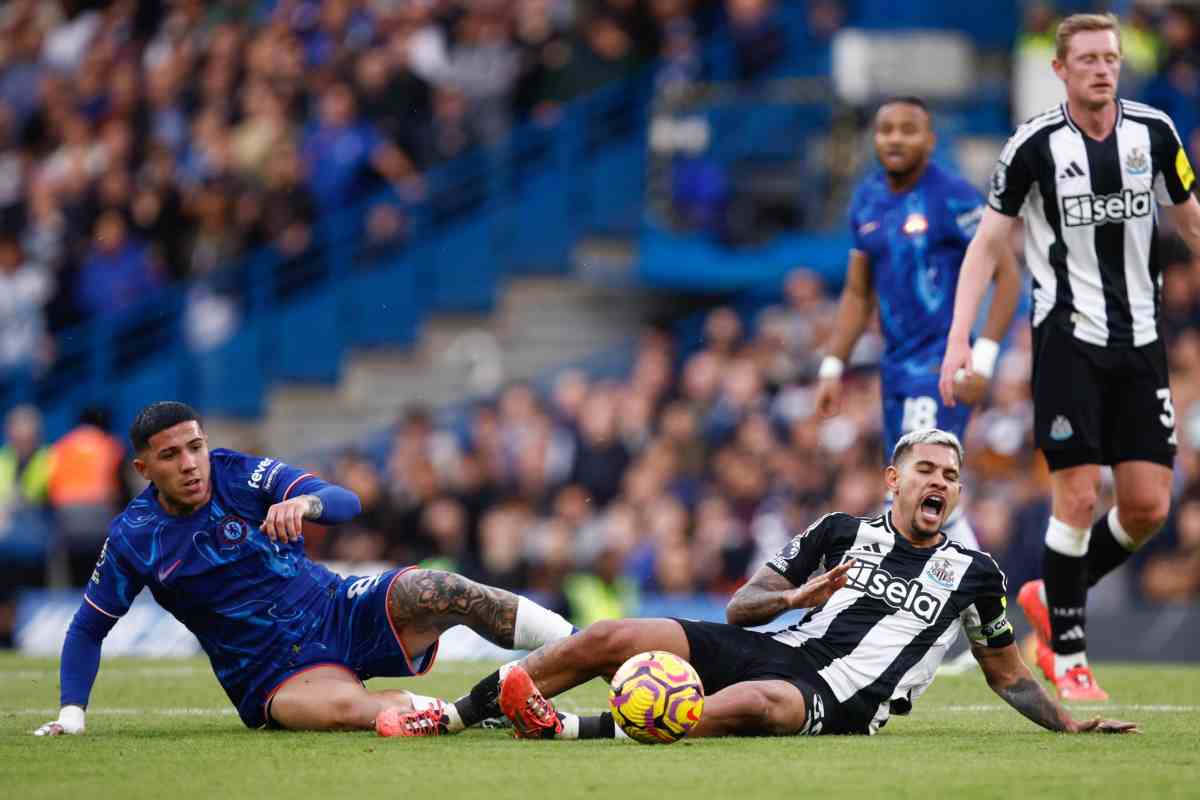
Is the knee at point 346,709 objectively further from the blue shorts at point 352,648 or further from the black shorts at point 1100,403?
the black shorts at point 1100,403

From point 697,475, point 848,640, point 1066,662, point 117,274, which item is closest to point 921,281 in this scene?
point 1066,662

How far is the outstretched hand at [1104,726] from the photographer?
303 inches

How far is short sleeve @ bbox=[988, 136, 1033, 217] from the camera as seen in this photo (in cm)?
853

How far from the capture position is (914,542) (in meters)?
7.84

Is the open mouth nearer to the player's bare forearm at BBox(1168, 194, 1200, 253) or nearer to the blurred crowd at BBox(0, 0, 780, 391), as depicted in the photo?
the player's bare forearm at BBox(1168, 194, 1200, 253)

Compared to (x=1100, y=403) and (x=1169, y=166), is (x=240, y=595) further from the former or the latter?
(x=1169, y=166)

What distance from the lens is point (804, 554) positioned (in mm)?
7793

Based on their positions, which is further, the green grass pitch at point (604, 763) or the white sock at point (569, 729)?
the white sock at point (569, 729)

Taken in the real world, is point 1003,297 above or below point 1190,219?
below

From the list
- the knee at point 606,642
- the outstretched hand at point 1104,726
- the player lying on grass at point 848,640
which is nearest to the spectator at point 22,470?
the player lying on grass at point 848,640

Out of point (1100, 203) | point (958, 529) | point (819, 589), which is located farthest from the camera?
point (958, 529)

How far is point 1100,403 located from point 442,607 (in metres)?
2.78

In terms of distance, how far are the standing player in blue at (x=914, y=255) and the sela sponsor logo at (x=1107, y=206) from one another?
142 cm

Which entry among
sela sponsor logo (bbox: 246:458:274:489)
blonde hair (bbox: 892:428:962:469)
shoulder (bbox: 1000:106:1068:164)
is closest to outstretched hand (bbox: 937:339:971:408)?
blonde hair (bbox: 892:428:962:469)
